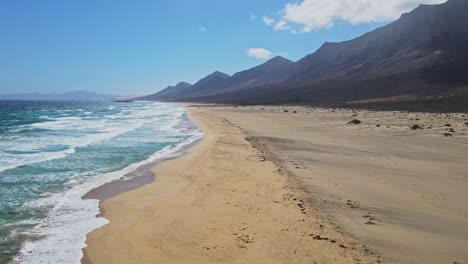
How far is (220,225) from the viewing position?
8547mm

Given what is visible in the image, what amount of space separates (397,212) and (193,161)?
1035cm

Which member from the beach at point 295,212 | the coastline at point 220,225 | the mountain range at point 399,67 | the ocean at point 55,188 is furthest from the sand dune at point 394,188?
the mountain range at point 399,67

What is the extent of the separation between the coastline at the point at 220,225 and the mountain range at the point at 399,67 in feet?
183

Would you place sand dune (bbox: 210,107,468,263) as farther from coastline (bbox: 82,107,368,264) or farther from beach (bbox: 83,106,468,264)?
coastline (bbox: 82,107,368,264)

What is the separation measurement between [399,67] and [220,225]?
4975 inches

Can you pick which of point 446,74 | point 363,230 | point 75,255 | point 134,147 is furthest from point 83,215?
point 446,74

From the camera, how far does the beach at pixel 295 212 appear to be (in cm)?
694

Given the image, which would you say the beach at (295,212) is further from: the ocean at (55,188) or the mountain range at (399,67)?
the mountain range at (399,67)

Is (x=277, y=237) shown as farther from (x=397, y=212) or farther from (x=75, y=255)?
(x=75, y=255)

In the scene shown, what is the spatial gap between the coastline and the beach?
0.08 ft

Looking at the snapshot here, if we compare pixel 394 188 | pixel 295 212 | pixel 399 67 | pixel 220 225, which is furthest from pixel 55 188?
pixel 399 67

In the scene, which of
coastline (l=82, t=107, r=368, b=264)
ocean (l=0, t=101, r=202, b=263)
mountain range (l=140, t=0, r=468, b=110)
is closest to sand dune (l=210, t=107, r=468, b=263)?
coastline (l=82, t=107, r=368, b=264)

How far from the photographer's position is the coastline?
22.7 feet

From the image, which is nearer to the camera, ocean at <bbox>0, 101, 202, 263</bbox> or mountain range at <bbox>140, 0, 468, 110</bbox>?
ocean at <bbox>0, 101, 202, 263</bbox>
